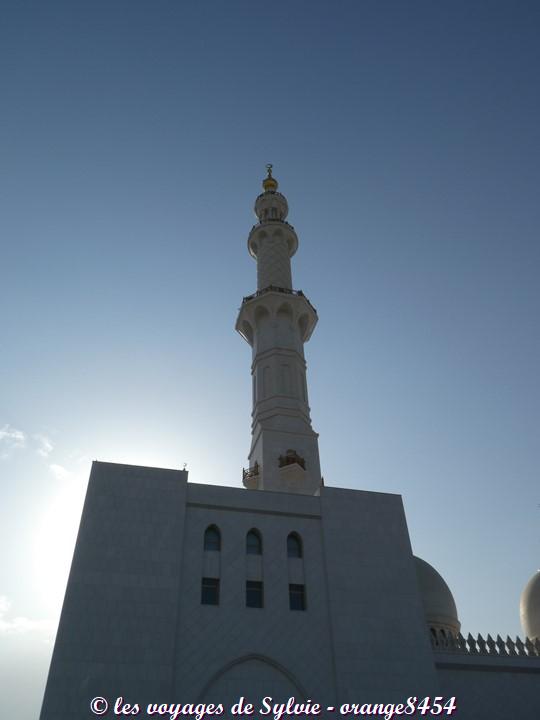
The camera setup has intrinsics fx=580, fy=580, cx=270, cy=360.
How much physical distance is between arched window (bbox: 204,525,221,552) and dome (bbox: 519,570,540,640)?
15.8 m

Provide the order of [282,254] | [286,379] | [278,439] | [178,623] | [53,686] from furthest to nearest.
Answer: [282,254]
[286,379]
[278,439]
[178,623]
[53,686]

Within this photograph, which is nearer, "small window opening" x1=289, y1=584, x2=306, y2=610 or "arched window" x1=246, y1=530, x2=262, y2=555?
"small window opening" x1=289, y1=584, x2=306, y2=610

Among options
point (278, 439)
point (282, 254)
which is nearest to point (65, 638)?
point (278, 439)

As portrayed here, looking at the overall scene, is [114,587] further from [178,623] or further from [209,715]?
[209,715]

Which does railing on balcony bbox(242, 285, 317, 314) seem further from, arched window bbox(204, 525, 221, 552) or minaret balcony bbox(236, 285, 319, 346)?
arched window bbox(204, 525, 221, 552)

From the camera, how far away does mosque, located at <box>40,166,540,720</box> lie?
1548 centimetres

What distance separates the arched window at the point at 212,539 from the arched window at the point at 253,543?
963 millimetres

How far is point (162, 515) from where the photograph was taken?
18109mm

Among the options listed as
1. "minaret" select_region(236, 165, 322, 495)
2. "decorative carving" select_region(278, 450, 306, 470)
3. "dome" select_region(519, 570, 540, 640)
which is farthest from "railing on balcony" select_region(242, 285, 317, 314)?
"dome" select_region(519, 570, 540, 640)

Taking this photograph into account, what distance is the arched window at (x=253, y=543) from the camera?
18.8 meters

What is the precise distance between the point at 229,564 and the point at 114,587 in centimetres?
354

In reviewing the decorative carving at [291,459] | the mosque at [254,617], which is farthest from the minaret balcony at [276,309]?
the mosque at [254,617]

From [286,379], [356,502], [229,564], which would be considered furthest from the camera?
[286,379]

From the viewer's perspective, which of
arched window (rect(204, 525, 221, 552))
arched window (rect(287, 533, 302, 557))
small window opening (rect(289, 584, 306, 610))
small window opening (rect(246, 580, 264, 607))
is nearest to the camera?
small window opening (rect(246, 580, 264, 607))
